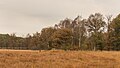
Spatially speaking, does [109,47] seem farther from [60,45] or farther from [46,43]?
[46,43]

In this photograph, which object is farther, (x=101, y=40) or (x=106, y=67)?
(x=101, y=40)

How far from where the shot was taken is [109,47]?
2648 inches

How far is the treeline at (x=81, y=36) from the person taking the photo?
225 feet

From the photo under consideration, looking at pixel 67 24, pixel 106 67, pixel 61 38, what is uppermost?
pixel 67 24

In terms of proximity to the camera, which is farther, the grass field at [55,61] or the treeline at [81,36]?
the treeline at [81,36]

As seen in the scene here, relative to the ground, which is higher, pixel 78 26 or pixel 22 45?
pixel 78 26

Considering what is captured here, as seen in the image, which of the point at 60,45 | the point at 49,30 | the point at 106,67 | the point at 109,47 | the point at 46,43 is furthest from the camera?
the point at 49,30

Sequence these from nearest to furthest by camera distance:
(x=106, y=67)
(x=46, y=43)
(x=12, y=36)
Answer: (x=106, y=67)
(x=46, y=43)
(x=12, y=36)

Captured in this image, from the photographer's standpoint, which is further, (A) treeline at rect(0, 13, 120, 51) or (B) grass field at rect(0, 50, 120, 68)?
(A) treeline at rect(0, 13, 120, 51)

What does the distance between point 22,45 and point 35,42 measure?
12707mm

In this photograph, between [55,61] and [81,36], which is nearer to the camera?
[55,61]

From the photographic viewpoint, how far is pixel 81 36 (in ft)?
297

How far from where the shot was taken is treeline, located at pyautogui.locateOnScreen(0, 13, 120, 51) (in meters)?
68.4

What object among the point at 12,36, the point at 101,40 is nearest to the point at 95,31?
the point at 101,40
